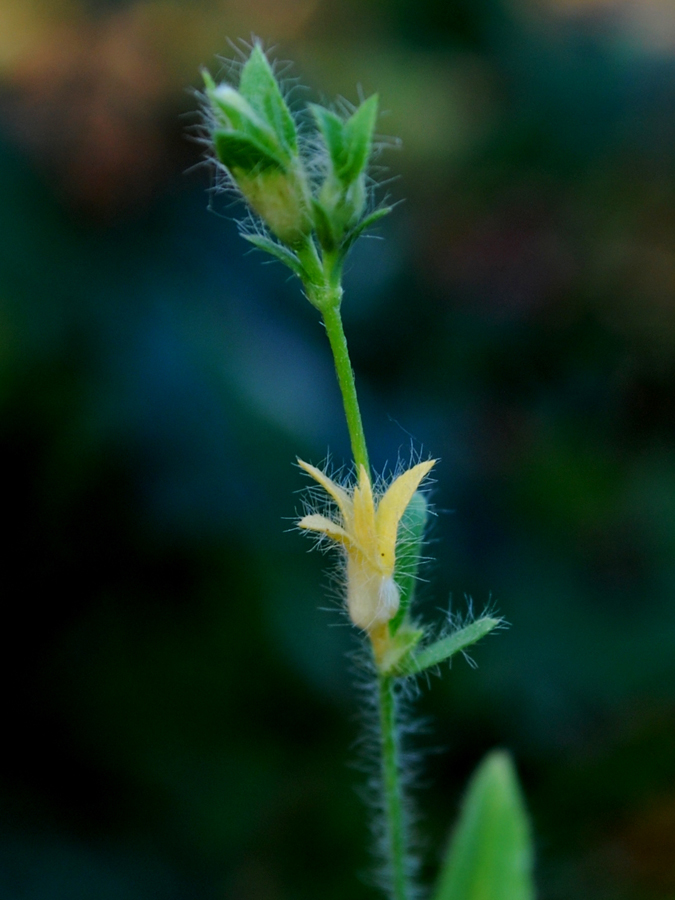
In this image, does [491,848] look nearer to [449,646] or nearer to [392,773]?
[392,773]

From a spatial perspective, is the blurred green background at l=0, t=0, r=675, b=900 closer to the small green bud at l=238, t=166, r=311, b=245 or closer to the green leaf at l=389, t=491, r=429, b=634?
the green leaf at l=389, t=491, r=429, b=634

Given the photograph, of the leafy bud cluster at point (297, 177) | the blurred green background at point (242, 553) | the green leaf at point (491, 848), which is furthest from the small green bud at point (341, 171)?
the blurred green background at point (242, 553)

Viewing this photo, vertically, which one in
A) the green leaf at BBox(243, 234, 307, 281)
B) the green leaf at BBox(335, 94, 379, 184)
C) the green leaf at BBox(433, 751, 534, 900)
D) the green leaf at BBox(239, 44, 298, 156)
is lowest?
the green leaf at BBox(433, 751, 534, 900)

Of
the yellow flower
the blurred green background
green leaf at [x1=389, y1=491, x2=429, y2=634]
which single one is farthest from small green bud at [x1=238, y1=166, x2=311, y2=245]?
the blurred green background

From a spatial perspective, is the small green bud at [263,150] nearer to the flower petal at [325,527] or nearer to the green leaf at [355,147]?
the green leaf at [355,147]

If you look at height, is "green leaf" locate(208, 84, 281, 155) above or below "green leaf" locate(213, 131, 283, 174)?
above

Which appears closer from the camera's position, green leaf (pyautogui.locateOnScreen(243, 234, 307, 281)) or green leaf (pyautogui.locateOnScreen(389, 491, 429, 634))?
green leaf (pyautogui.locateOnScreen(243, 234, 307, 281))

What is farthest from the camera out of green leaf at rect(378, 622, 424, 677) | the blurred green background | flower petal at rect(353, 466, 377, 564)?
the blurred green background
